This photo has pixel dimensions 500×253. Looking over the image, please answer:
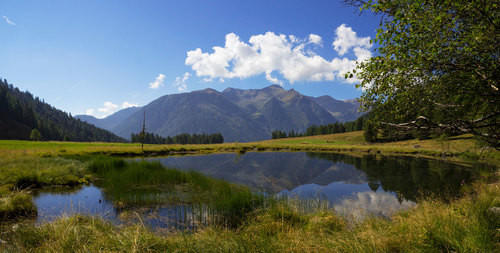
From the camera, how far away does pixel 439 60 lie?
5.71 meters

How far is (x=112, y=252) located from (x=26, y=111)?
21275 cm

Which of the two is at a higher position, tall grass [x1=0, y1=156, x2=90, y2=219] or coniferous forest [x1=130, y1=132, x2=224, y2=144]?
coniferous forest [x1=130, y1=132, x2=224, y2=144]

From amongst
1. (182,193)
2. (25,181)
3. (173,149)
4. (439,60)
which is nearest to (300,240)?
(439,60)

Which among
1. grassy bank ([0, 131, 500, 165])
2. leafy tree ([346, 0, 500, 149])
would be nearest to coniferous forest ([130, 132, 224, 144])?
grassy bank ([0, 131, 500, 165])

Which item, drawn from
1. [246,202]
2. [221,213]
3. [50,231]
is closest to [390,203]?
[246,202]

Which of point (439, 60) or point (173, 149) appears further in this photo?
point (173, 149)

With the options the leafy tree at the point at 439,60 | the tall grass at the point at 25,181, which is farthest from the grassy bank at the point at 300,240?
the tall grass at the point at 25,181

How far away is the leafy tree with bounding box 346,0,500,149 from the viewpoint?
5016 mm

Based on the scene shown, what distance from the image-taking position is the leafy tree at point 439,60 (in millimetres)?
5016

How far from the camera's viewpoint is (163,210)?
11500 mm

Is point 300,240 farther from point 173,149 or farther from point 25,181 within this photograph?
point 173,149

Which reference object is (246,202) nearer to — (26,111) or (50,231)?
(50,231)

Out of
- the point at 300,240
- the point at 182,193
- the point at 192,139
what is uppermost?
the point at 192,139

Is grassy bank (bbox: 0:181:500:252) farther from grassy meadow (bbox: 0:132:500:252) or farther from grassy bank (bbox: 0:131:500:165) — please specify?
grassy bank (bbox: 0:131:500:165)
